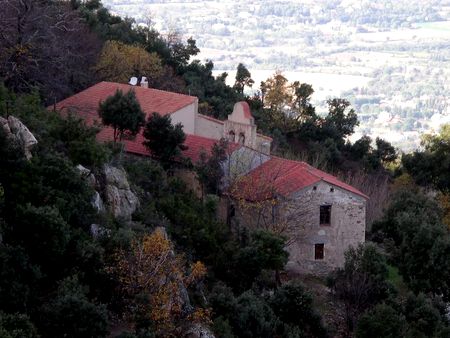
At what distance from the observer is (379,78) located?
15300 cm

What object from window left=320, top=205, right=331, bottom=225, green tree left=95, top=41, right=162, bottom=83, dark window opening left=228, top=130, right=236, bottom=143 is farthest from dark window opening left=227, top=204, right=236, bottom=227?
green tree left=95, top=41, right=162, bottom=83

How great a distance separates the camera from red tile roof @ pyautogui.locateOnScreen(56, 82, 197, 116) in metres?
37.3

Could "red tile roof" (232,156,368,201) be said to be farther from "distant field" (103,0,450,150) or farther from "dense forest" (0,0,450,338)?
"distant field" (103,0,450,150)

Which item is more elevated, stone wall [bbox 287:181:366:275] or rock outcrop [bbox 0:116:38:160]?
rock outcrop [bbox 0:116:38:160]

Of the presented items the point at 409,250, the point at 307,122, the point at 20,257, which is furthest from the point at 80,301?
the point at 307,122

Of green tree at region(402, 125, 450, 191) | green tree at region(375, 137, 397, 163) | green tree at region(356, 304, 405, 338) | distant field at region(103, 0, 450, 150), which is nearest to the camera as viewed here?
green tree at region(356, 304, 405, 338)

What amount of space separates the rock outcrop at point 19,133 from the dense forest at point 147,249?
2.1 inches

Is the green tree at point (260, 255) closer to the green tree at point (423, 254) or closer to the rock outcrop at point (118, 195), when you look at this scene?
the rock outcrop at point (118, 195)

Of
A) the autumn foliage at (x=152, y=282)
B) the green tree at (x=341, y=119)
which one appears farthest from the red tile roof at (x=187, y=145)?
the green tree at (x=341, y=119)

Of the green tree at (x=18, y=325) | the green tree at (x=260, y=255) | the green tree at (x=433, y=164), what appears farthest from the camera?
the green tree at (x=433, y=164)

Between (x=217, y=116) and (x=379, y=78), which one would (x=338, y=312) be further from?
(x=379, y=78)

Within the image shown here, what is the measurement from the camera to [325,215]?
3191cm

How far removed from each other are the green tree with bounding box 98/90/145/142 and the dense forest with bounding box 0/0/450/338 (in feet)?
0.16

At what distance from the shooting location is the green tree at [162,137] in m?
32.9
